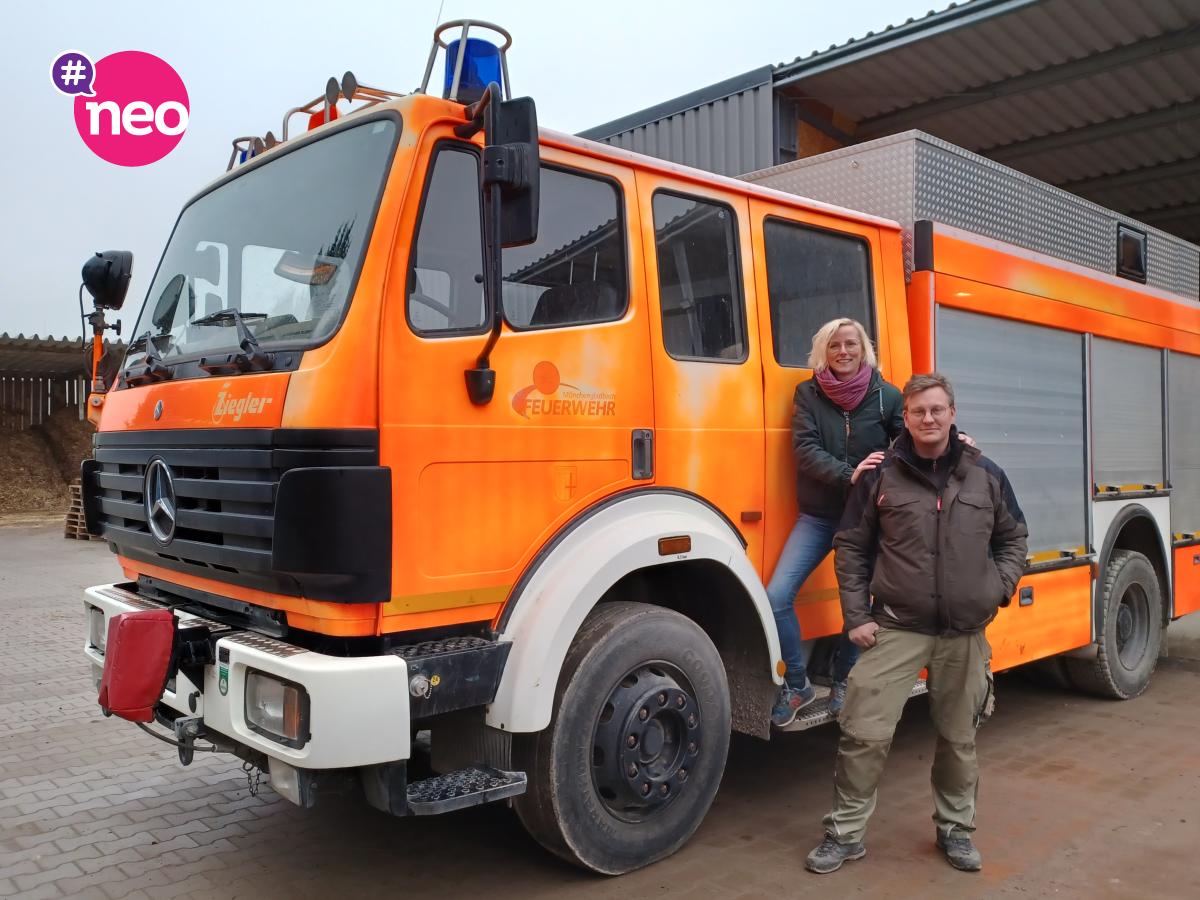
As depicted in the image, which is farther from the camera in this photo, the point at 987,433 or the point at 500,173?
the point at 987,433

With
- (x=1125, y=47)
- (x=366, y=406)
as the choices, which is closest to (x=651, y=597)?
(x=366, y=406)

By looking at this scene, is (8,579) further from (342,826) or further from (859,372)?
(859,372)

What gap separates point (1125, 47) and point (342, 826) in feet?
27.5

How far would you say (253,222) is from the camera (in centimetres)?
370

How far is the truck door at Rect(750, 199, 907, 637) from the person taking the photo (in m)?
4.14

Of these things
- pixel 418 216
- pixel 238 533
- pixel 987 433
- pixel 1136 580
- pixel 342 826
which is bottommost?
pixel 342 826

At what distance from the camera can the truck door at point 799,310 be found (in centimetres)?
414

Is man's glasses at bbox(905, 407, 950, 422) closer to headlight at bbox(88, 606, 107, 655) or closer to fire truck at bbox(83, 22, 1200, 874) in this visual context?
fire truck at bbox(83, 22, 1200, 874)

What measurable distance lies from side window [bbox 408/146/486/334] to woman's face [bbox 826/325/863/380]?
1538 millimetres

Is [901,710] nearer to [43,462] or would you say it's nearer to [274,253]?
[274,253]

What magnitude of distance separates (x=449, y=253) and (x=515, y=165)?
16.0 inches

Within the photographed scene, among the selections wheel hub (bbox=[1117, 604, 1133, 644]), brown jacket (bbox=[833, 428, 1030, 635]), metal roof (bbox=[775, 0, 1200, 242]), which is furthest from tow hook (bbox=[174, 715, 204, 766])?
metal roof (bbox=[775, 0, 1200, 242])

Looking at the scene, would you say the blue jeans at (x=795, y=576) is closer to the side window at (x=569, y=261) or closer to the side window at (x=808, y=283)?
the side window at (x=808, y=283)

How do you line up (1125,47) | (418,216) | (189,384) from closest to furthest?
(418,216)
(189,384)
(1125,47)
